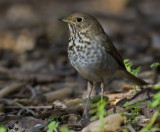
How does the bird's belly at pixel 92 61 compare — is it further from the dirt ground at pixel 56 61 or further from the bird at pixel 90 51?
the dirt ground at pixel 56 61

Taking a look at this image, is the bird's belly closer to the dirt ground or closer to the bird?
the bird

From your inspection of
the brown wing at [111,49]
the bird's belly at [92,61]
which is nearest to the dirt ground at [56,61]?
the bird's belly at [92,61]

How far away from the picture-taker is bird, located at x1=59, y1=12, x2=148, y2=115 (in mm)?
4902

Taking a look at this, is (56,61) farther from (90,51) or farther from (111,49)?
(90,51)

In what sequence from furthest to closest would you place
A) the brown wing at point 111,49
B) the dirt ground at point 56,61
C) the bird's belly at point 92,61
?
the brown wing at point 111,49 < the bird's belly at point 92,61 < the dirt ground at point 56,61

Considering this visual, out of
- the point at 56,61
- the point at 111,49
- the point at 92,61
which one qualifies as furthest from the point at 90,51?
the point at 56,61

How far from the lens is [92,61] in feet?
16.1

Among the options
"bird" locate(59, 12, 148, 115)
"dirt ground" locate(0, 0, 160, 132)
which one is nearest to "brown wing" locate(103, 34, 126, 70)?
"bird" locate(59, 12, 148, 115)

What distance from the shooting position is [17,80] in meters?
6.79

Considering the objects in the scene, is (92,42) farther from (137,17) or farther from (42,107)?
(137,17)

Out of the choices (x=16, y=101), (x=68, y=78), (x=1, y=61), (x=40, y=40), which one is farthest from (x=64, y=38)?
(x=16, y=101)

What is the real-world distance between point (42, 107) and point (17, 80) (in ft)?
5.26

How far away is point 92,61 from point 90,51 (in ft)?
0.43

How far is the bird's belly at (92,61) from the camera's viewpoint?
4883mm
